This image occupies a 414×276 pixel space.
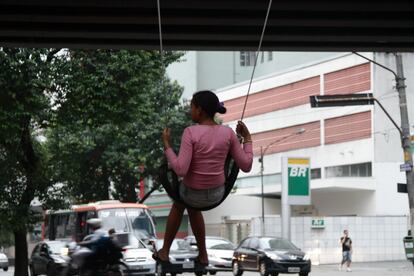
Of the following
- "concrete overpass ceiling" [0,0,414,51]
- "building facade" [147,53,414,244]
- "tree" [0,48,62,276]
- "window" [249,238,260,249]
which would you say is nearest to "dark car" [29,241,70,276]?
"tree" [0,48,62,276]

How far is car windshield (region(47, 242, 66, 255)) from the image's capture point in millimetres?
32844

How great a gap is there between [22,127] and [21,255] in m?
6.47

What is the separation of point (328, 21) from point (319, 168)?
48.6 meters

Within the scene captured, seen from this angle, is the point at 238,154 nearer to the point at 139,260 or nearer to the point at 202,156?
the point at 202,156

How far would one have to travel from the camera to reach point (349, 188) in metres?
53.3

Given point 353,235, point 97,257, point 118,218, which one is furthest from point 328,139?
point 97,257

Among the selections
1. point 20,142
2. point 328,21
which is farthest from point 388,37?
point 20,142

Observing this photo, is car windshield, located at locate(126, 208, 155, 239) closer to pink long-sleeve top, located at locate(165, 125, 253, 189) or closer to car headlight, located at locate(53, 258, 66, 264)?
car headlight, located at locate(53, 258, 66, 264)

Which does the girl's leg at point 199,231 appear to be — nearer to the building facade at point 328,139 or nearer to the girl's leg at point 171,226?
the girl's leg at point 171,226

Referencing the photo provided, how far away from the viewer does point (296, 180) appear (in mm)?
45750

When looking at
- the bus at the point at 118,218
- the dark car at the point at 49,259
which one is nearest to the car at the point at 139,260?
the bus at the point at 118,218

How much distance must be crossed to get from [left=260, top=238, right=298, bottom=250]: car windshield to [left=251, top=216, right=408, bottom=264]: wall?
50.4 feet

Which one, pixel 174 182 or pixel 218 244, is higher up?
pixel 174 182

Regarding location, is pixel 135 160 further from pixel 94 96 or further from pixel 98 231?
pixel 98 231
